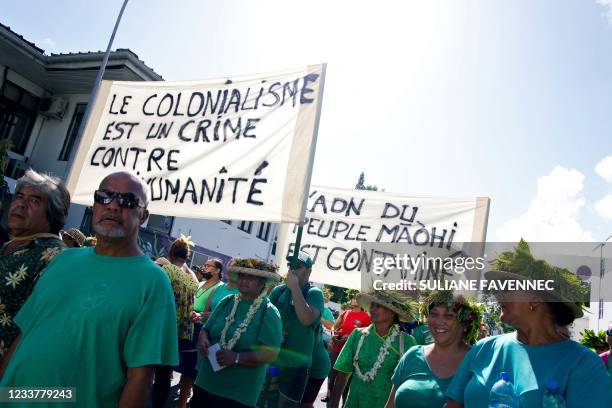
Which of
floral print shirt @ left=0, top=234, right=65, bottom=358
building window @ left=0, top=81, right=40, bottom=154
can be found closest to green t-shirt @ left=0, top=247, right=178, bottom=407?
floral print shirt @ left=0, top=234, right=65, bottom=358

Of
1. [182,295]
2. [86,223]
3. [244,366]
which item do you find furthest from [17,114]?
[244,366]

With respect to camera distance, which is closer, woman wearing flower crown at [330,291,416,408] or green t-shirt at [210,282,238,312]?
woman wearing flower crown at [330,291,416,408]

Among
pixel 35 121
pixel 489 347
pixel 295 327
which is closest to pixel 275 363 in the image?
pixel 295 327

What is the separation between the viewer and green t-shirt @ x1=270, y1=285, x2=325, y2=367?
403cm

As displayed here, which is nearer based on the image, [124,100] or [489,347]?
[489,347]

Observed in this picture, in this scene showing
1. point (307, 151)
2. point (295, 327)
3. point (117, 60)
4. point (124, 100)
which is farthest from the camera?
point (117, 60)

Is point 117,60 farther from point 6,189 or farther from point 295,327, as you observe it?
point 295,327

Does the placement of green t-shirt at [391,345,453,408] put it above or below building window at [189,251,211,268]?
below

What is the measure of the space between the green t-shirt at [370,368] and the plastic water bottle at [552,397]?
1.76m

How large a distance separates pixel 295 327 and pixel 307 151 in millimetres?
1624

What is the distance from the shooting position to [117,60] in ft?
41.9

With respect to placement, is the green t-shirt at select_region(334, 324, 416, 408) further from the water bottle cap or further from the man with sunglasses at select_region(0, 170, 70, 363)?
the man with sunglasses at select_region(0, 170, 70, 363)

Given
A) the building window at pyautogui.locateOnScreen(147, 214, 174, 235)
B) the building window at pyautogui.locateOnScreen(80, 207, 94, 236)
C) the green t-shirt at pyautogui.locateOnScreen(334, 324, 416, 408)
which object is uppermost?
the building window at pyautogui.locateOnScreen(147, 214, 174, 235)

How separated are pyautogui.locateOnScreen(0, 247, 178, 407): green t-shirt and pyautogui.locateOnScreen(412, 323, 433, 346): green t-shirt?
2752 mm
